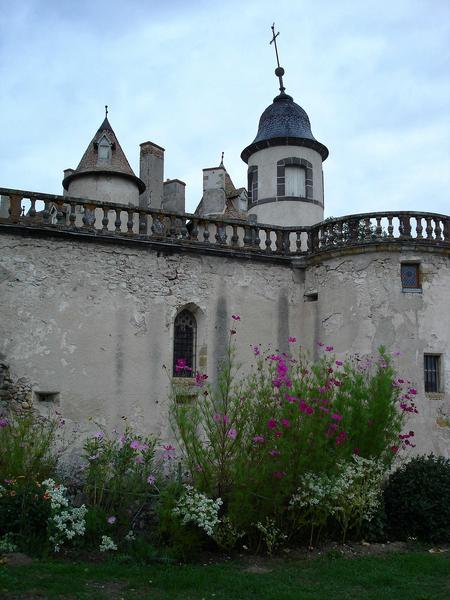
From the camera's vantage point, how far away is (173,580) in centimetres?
780

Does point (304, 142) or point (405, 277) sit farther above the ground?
point (304, 142)

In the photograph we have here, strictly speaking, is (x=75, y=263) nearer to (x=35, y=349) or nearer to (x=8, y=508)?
(x=35, y=349)

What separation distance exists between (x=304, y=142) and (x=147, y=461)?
14.2 meters

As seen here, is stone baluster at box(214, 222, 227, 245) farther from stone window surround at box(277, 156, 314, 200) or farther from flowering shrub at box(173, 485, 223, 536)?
flowering shrub at box(173, 485, 223, 536)

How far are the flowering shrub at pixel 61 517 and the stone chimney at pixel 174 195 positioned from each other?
1859 cm

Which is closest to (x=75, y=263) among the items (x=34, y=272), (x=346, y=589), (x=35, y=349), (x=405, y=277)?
(x=34, y=272)

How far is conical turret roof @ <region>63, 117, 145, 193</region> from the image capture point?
24203mm

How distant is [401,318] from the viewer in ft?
50.7

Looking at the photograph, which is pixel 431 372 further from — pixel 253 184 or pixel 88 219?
pixel 253 184

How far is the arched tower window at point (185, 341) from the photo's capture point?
51.6 feet

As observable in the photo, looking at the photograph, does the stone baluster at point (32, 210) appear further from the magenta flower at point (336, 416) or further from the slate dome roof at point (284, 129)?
the slate dome roof at point (284, 129)

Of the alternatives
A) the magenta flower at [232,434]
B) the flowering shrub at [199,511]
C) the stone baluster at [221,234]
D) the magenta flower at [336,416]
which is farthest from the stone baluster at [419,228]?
the flowering shrub at [199,511]

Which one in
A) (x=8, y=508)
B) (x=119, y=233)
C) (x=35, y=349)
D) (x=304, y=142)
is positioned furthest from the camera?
(x=304, y=142)

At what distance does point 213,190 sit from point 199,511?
18.0 metres
